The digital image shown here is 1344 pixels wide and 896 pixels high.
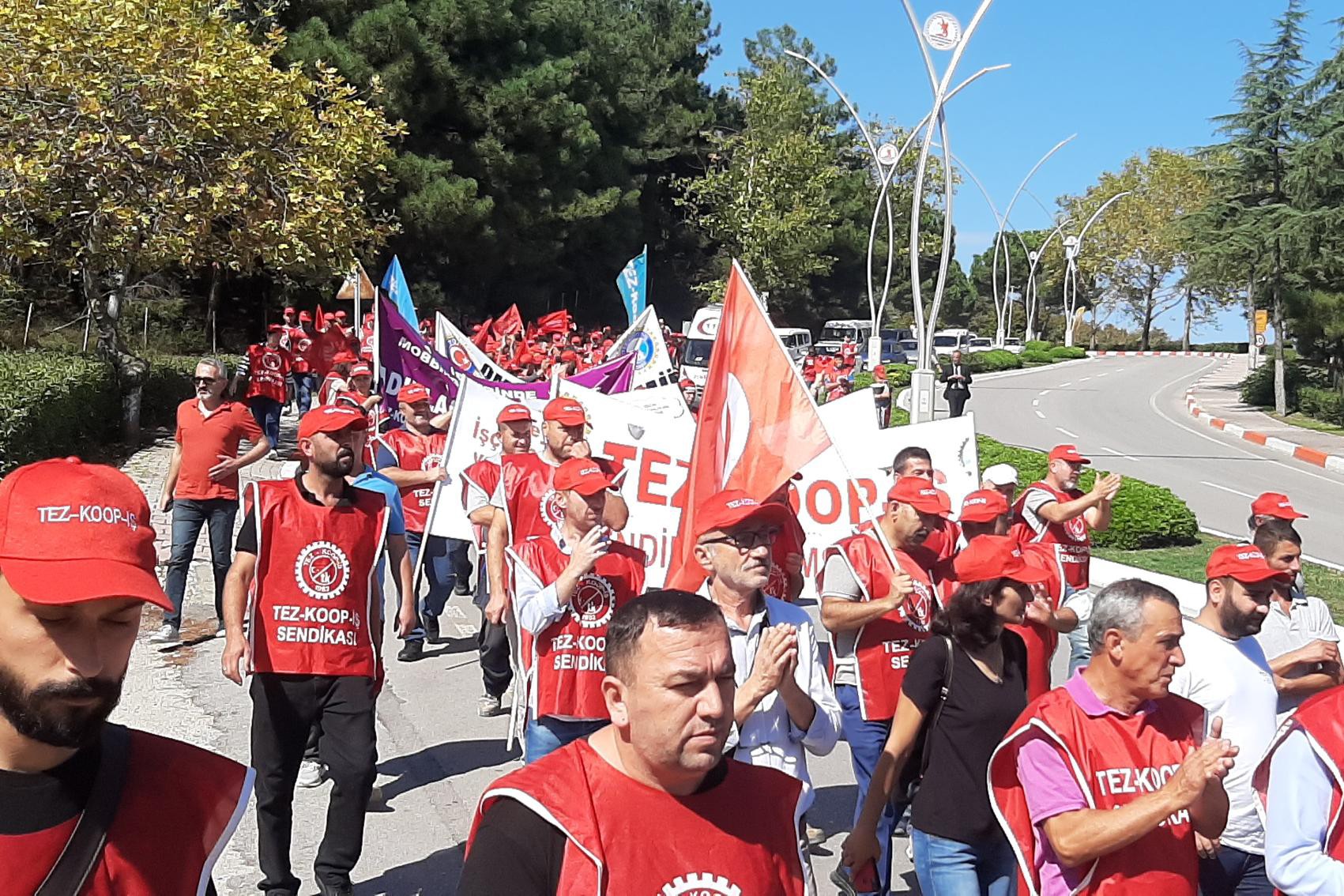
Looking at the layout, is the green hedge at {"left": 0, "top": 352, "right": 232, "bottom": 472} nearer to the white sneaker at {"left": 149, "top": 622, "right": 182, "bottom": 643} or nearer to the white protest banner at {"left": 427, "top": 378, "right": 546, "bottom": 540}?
the white sneaker at {"left": 149, "top": 622, "right": 182, "bottom": 643}

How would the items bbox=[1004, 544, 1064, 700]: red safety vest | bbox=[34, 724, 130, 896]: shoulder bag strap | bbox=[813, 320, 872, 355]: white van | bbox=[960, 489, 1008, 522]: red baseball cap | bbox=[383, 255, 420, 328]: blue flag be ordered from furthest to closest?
bbox=[813, 320, 872, 355]: white van, bbox=[383, 255, 420, 328]: blue flag, bbox=[960, 489, 1008, 522]: red baseball cap, bbox=[1004, 544, 1064, 700]: red safety vest, bbox=[34, 724, 130, 896]: shoulder bag strap

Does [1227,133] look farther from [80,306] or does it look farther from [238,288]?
[80,306]

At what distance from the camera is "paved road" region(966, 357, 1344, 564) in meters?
17.7

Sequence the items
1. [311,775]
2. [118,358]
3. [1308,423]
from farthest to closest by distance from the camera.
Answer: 1. [1308,423]
2. [118,358]
3. [311,775]

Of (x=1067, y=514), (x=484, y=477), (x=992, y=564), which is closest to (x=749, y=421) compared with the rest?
(x=992, y=564)

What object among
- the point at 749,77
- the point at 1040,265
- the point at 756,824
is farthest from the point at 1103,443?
the point at 1040,265

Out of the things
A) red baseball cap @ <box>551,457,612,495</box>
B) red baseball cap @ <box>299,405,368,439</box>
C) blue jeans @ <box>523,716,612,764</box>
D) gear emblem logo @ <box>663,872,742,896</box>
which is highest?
red baseball cap @ <box>299,405,368,439</box>

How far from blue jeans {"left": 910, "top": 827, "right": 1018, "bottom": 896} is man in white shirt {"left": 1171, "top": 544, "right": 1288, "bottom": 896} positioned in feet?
1.80

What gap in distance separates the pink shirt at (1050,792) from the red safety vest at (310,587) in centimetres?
274

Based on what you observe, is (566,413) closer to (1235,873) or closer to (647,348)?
(1235,873)

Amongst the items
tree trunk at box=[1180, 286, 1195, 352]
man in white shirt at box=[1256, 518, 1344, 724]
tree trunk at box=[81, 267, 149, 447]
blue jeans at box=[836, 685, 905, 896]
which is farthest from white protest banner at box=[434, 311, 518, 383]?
tree trunk at box=[1180, 286, 1195, 352]

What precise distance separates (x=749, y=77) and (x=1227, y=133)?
101 ft

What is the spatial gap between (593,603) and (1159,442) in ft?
84.3

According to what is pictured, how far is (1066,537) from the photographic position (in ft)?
22.7
